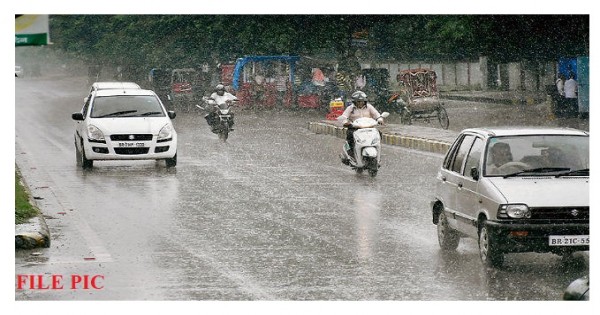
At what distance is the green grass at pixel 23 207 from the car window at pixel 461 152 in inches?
176

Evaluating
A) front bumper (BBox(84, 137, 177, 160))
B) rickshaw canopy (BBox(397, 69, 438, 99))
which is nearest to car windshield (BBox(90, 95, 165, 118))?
front bumper (BBox(84, 137, 177, 160))

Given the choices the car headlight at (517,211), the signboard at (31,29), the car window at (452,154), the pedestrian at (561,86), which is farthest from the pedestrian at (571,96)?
the signboard at (31,29)

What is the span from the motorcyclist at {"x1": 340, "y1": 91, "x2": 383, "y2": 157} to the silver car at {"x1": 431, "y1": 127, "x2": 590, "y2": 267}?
715 centimetres

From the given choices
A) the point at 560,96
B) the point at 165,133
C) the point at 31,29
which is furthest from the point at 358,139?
the point at 560,96

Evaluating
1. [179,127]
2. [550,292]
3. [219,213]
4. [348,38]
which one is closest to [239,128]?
[179,127]

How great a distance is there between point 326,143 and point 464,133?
15214 mm

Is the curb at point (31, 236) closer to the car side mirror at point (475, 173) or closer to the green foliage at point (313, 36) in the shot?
the car side mirror at point (475, 173)

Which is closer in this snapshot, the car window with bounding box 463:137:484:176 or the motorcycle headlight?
the car window with bounding box 463:137:484:176

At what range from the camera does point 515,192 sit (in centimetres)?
1155

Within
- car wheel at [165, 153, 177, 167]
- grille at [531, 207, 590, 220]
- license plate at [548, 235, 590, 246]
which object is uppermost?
grille at [531, 207, 590, 220]

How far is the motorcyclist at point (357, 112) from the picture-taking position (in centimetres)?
2028

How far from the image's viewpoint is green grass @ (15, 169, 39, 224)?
14330mm

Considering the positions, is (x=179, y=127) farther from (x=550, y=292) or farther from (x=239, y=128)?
(x=550, y=292)

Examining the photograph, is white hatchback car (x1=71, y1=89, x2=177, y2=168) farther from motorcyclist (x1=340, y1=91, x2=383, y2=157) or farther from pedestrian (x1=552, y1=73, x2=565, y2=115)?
pedestrian (x1=552, y1=73, x2=565, y2=115)
